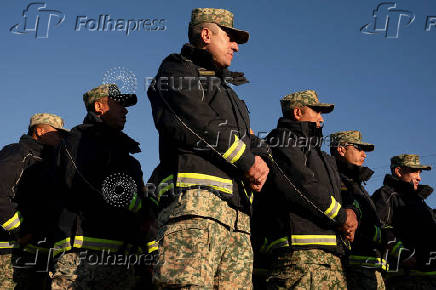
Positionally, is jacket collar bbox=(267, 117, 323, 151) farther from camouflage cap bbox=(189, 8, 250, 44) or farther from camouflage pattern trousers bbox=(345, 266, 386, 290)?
camouflage pattern trousers bbox=(345, 266, 386, 290)

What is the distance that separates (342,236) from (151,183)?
2.27 metres

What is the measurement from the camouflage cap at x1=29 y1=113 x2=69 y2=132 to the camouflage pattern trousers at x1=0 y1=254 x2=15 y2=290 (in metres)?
1.96

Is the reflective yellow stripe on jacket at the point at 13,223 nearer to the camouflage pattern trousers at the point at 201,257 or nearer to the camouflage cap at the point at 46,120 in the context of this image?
the camouflage cap at the point at 46,120

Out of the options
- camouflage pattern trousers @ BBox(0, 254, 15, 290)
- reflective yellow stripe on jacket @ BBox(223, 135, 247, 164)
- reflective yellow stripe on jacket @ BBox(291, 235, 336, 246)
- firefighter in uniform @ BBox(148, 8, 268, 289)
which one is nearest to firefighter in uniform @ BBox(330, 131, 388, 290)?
reflective yellow stripe on jacket @ BBox(291, 235, 336, 246)

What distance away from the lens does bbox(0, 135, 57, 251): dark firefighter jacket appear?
21.1 ft

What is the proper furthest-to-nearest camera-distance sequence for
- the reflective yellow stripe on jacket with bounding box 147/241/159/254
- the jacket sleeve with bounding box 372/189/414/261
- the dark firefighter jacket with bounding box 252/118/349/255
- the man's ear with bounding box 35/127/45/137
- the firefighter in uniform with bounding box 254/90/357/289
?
the jacket sleeve with bounding box 372/189/414/261
the man's ear with bounding box 35/127/45/137
the reflective yellow stripe on jacket with bounding box 147/241/159/254
the dark firefighter jacket with bounding box 252/118/349/255
the firefighter in uniform with bounding box 254/90/357/289

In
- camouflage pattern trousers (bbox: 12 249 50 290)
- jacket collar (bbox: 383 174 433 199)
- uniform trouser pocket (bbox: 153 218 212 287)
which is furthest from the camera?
jacket collar (bbox: 383 174 433 199)

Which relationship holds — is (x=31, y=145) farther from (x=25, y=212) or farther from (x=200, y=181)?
(x=200, y=181)

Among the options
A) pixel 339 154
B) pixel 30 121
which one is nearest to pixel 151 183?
pixel 30 121

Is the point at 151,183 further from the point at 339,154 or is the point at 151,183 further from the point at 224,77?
the point at 339,154

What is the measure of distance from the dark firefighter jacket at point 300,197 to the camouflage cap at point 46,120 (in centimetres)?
349

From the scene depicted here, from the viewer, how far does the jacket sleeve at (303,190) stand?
17.6ft

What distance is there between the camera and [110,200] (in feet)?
17.7

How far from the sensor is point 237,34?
488cm
